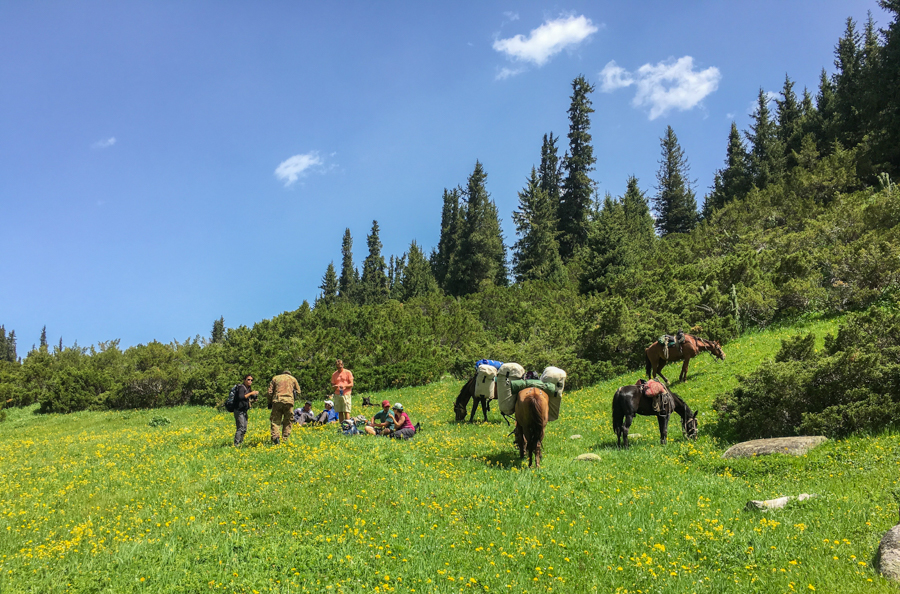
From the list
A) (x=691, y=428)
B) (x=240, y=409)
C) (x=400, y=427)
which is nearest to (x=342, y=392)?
(x=400, y=427)

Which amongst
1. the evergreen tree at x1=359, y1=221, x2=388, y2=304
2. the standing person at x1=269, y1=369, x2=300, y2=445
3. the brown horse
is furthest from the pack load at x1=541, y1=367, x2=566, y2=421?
the evergreen tree at x1=359, y1=221, x2=388, y2=304

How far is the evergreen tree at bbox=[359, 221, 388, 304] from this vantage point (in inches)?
3467

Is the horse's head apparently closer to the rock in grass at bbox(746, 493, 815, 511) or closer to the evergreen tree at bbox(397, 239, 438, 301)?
the rock in grass at bbox(746, 493, 815, 511)

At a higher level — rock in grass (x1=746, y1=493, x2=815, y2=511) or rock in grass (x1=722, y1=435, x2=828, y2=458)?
rock in grass (x1=722, y1=435, x2=828, y2=458)

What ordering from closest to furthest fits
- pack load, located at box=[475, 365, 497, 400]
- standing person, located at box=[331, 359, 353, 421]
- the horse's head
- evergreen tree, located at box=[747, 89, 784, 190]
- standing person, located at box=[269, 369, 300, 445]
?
the horse's head → standing person, located at box=[269, 369, 300, 445] → pack load, located at box=[475, 365, 497, 400] → standing person, located at box=[331, 359, 353, 421] → evergreen tree, located at box=[747, 89, 784, 190]

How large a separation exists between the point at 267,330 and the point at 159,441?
2051 centimetres

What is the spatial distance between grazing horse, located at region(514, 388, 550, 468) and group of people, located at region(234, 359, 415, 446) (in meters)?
5.05

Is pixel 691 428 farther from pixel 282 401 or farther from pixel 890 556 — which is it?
pixel 282 401

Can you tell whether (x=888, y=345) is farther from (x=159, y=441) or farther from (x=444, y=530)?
(x=159, y=441)

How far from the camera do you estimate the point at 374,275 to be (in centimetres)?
9481

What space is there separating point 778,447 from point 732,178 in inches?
2616

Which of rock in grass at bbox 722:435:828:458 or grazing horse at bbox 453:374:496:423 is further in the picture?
grazing horse at bbox 453:374:496:423

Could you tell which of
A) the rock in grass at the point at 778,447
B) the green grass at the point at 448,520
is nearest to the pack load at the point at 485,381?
the green grass at the point at 448,520

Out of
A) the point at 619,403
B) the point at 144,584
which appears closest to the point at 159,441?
the point at 144,584
